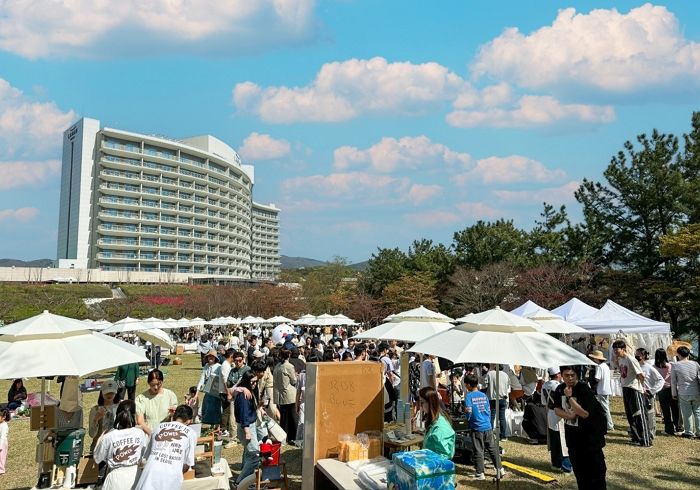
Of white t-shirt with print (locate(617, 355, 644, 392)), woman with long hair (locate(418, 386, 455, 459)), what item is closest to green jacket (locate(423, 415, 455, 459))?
woman with long hair (locate(418, 386, 455, 459))

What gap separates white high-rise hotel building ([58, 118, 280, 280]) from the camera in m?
67.2

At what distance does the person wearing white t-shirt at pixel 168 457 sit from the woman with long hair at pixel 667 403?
8.17 metres

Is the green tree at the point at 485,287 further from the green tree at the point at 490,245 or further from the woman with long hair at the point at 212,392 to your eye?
the woman with long hair at the point at 212,392

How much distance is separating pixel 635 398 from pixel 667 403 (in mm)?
1220

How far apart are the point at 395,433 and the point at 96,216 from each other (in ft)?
233

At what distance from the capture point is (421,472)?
3.90 meters

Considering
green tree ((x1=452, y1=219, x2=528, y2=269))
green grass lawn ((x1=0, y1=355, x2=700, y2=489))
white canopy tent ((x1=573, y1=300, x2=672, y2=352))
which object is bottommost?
green grass lawn ((x1=0, y1=355, x2=700, y2=489))

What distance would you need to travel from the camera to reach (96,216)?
67188 mm

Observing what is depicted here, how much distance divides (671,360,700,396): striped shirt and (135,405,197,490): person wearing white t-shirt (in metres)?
7.87

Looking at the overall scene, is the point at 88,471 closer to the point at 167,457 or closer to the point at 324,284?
the point at 167,457

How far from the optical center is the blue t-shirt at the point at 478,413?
21.6 feet

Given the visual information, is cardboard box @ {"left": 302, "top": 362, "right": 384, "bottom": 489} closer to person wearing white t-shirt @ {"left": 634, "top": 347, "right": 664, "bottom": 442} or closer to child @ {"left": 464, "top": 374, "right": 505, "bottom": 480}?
child @ {"left": 464, "top": 374, "right": 505, "bottom": 480}

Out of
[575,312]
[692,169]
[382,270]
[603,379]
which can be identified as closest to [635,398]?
[603,379]

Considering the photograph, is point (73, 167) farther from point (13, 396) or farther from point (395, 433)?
point (395, 433)
